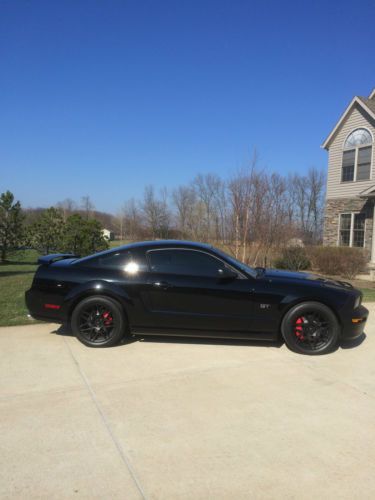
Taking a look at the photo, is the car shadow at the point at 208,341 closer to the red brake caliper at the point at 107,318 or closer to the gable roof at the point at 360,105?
the red brake caliper at the point at 107,318

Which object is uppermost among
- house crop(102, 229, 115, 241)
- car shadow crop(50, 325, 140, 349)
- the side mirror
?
house crop(102, 229, 115, 241)

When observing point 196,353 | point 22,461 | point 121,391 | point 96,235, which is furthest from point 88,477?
point 96,235

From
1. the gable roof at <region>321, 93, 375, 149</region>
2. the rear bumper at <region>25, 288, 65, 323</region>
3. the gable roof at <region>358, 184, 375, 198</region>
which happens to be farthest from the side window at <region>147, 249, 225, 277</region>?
the gable roof at <region>321, 93, 375, 149</region>

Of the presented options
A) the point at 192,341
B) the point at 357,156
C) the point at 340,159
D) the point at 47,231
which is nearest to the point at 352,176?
the point at 357,156

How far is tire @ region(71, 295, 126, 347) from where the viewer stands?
4586 mm

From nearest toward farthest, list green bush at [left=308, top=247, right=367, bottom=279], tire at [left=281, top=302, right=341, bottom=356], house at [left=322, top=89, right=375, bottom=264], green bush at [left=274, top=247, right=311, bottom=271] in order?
tire at [left=281, top=302, right=341, bottom=356] → green bush at [left=308, top=247, right=367, bottom=279] → green bush at [left=274, top=247, right=311, bottom=271] → house at [left=322, top=89, right=375, bottom=264]

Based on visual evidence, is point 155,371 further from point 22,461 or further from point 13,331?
point 13,331

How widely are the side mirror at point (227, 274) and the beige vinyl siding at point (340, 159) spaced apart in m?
15.2

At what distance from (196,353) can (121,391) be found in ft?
4.06

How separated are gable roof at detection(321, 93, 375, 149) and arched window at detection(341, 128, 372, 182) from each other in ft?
2.84

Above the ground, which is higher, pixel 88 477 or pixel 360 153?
pixel 360 153

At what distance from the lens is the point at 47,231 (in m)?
20.8

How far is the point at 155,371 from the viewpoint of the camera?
12.8ft

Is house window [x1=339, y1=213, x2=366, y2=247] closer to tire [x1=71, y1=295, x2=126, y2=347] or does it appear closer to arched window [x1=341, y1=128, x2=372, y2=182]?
arched window [x1=341, y1=128, x2=372, y2=182]
